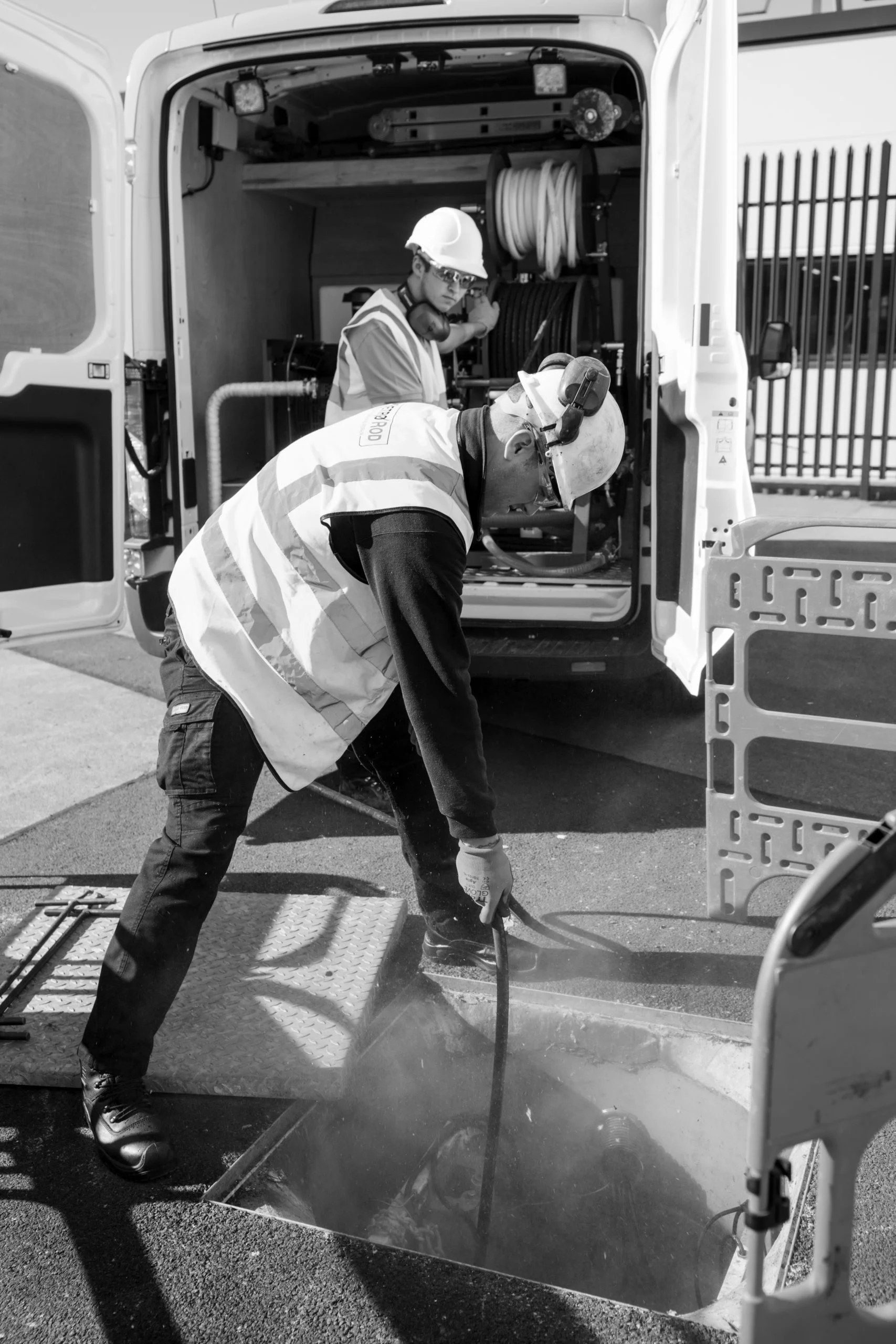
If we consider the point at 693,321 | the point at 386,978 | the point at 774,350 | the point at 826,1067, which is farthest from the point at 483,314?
the point at 826,1067

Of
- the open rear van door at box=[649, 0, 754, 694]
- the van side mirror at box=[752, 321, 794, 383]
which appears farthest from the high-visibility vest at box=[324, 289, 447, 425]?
the van side mirror at box=[752, 321, 794, 383]

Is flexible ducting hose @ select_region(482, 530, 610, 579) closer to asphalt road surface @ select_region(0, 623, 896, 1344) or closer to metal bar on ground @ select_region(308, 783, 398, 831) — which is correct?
asphalt road surface @ select_region(0, 623, 896, 1344)

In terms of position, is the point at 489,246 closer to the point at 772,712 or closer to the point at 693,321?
the point at 693,321

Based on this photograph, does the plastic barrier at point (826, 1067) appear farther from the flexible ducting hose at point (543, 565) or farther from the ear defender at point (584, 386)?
the flexible ducting hose at point (543, 565)

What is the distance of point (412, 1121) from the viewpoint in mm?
2994

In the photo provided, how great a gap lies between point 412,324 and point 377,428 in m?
2.64

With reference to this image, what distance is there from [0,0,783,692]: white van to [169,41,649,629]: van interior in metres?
0.02

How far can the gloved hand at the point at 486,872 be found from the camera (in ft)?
8.55

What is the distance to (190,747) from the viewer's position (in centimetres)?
263

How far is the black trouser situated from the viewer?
2631 millimetres

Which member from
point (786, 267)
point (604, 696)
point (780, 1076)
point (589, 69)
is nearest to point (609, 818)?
point (604, 696)

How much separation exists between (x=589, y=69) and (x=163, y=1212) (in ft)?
17.3

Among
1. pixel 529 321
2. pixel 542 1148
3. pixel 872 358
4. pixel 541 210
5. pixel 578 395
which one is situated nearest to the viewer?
pixel 578 395

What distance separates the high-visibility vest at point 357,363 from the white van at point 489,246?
62 cm
